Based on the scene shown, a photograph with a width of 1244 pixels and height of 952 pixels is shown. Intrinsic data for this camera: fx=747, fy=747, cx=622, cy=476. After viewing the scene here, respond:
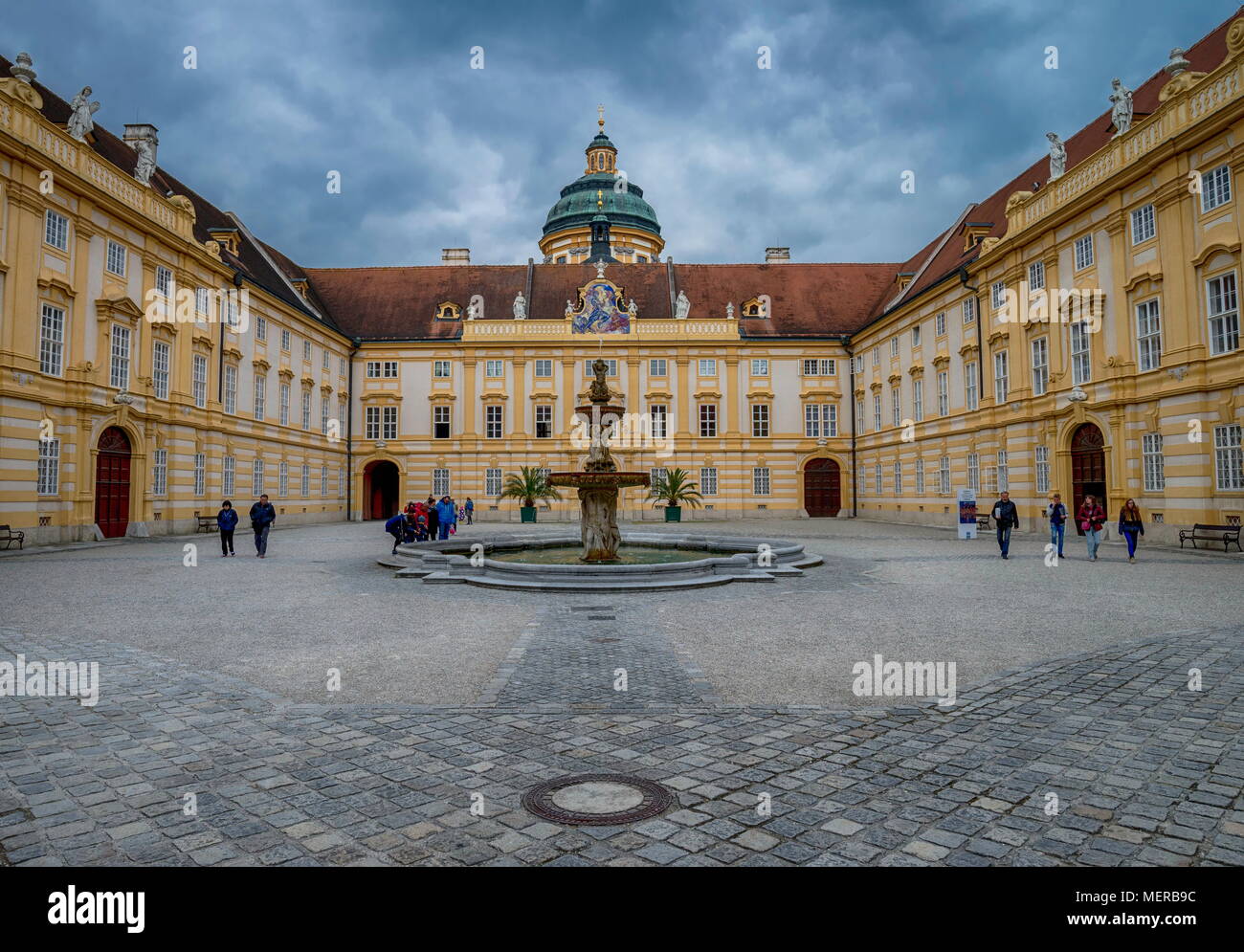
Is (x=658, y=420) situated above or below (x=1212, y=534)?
above

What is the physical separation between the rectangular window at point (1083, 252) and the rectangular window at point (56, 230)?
33.1 m

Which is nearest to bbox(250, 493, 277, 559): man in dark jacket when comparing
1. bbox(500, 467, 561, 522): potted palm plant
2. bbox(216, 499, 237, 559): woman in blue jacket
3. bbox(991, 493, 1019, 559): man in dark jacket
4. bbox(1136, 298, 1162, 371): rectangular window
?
bbox(216, 499, 237, 559): woman in blue jacket

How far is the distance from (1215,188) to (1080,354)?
20.6 ft

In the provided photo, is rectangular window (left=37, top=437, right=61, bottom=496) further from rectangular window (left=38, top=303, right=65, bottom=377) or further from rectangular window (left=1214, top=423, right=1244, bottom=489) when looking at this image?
rectangular window (left=1214, top=423, right=1244, bottom=489)

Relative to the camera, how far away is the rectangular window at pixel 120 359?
25.5 m

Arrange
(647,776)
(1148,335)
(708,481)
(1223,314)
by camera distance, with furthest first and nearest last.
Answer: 1. (708,481)
2. (1148,335)
3. (1223,314)
4. (647,776)

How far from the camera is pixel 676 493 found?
40.9 metres

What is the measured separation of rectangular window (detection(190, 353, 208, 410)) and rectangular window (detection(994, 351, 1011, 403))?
32257 mm

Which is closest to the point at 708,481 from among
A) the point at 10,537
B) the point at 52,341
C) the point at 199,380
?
the point at 199,380

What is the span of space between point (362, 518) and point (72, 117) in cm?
2684

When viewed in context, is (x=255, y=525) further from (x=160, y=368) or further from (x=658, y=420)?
(x=658, y=420)

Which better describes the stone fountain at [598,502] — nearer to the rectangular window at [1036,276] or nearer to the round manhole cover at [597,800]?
the round manhole cover at [597,800]

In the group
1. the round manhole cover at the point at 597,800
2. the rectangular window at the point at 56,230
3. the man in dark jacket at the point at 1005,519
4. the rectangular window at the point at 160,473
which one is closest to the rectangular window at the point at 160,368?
the rectangular window at the point at 160,473
